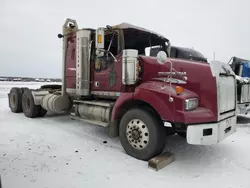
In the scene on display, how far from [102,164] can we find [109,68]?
2.23m

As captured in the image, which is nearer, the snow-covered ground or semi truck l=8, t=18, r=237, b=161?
the snow-covered ground

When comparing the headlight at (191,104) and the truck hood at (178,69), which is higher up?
the truck hood at (178,69)

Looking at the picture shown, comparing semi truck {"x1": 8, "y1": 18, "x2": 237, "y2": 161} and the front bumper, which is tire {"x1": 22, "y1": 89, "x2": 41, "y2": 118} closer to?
semi truck {"x1": 8, "y1": 18, "x2": 237, "y2": 161}

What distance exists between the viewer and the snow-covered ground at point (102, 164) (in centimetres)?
284

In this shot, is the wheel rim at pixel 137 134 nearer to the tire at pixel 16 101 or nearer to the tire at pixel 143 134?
the tire at pixel 143 134

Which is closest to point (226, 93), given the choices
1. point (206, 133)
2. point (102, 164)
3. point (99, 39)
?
point (206, 133)

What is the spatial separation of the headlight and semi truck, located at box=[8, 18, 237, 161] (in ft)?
0.05

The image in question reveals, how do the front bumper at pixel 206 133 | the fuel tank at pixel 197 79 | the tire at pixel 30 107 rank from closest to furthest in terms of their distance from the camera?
the front bumper at pixel 206 133 → the fuel tank at pixel 197 79 → the tire at pixel 30 107

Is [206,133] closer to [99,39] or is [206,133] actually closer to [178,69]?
[178,69]

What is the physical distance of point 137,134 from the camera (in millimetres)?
3609

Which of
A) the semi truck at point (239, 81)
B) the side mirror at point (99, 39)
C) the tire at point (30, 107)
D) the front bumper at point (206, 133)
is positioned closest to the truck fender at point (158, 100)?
the front bumper at point (206, 133)

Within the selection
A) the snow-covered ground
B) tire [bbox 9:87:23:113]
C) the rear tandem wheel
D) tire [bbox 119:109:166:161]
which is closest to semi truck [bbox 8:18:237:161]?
tire [bbox 119:109:166:161]

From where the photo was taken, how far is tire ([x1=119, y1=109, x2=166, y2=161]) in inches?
133

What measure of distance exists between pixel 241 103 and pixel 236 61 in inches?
116
